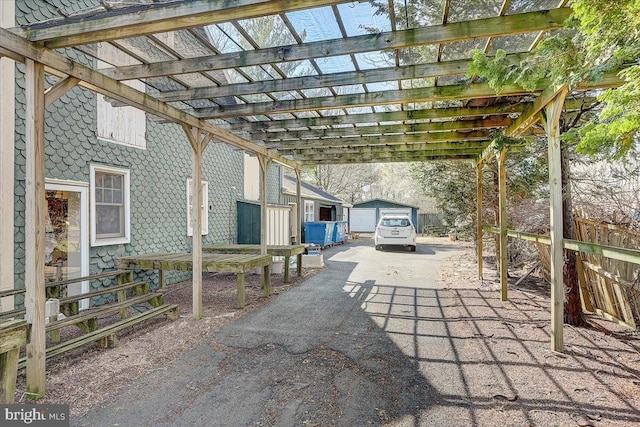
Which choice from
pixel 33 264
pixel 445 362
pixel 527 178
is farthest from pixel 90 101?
pixel 527 178

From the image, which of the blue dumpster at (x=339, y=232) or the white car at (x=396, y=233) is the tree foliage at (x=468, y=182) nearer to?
the white car at (x=396, y=233)

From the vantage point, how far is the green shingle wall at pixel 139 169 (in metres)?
4.80

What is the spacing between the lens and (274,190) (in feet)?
45.8

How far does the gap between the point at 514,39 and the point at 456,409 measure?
143 inches

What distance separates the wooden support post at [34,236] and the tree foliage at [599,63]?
3.89 m

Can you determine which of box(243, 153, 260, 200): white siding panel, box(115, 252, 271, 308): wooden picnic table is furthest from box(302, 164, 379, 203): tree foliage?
box(115, 252, 271, 308): wooden picnic table

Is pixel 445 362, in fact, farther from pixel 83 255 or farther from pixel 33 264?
pixel 83 255

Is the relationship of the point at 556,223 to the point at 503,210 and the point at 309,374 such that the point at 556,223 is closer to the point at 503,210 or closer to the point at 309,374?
the point at 503,210

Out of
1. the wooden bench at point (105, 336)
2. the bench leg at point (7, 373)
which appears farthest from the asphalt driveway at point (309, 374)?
the wooden bench at point (105, 336)

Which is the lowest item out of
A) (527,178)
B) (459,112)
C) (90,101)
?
(527,178)

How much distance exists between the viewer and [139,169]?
6977 millimetres

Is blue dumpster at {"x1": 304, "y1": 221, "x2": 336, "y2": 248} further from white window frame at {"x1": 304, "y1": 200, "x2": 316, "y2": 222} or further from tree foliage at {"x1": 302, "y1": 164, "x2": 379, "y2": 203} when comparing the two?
tree foliage at {"x1": 302, "y1": 164, "x2": 379, "y2": 203}

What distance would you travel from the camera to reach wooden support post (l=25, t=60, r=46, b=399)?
3.01 meters

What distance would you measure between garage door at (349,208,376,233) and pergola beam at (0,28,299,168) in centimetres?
2128
